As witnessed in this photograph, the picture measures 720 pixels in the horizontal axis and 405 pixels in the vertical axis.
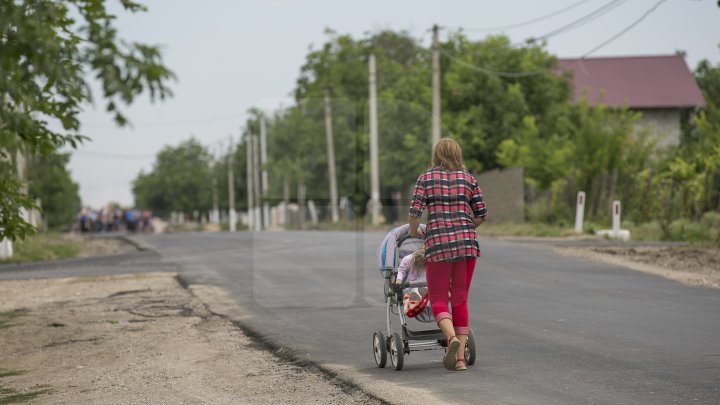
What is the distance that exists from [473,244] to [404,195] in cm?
4551

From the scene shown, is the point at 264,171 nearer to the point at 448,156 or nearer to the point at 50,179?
the point at 50,179

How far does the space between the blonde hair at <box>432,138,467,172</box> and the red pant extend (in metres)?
0.75

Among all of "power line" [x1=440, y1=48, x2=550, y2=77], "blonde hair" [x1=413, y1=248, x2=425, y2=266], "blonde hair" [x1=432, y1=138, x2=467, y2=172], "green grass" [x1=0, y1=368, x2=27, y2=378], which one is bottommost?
"green grass" [x1=0, y1=368, x2=27, y2=378]

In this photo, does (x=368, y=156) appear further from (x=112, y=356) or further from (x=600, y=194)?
(x=112, y=356)

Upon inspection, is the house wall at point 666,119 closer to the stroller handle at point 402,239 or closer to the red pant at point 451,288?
the stroller handle at point 402,239

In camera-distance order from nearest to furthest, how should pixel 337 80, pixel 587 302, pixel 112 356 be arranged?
pixel 112 356, pixel 587 302, pixel 337 80

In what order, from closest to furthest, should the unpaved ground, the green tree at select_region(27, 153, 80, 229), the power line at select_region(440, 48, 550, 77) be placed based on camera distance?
the unpaved ground
the green tree at select_region(27, 153, 80, 229)
the power line at select_region(440, 48, 550, 77)

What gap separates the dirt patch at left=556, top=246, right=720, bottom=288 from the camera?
53.8 feet

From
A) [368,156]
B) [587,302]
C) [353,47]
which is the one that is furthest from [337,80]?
[587,302]

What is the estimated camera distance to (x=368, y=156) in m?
55.7

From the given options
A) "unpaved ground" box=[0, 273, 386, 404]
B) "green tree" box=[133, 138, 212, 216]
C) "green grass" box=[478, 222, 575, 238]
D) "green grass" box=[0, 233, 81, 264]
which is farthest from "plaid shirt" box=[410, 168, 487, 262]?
"green tree" box=[133, 138, 212, 216]

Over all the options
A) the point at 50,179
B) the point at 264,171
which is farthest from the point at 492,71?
the point at 264,171

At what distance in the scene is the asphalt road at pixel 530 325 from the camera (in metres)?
7.59

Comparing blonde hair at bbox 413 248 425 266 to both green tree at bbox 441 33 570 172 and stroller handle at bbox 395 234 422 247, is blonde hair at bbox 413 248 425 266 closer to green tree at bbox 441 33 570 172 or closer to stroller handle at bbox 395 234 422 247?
stroller handle at bbox 395 234 422 247
